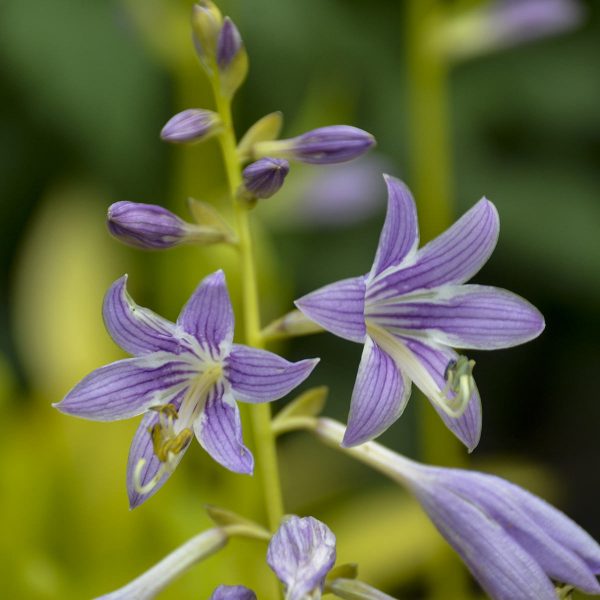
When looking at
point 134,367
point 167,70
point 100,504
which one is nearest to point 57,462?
point 100,504

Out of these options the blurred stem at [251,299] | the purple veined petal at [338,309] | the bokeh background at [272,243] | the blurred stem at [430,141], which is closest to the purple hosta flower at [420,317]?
the purple veined petal at [338,309]

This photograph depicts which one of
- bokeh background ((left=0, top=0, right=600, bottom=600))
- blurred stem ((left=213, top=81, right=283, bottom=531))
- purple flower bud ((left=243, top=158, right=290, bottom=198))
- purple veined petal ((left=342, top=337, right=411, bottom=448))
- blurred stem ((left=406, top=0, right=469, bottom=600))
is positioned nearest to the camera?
purple veined petal ((left=342, top=337, right=411, bottom=448))

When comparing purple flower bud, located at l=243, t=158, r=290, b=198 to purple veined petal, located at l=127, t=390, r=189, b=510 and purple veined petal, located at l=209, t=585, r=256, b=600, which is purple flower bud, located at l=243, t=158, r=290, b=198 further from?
purple veined petal, located at l=209, t=585, r=256, b=600

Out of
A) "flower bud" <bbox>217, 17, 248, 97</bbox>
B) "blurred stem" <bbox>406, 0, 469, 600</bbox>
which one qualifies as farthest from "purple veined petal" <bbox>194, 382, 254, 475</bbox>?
"blurred stem" <bbox>406, 0, 469, 600</bbox>

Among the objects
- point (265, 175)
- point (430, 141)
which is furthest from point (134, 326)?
point (430, 141)

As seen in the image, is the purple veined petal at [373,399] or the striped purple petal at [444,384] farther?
the striped purple petal at [444,384]

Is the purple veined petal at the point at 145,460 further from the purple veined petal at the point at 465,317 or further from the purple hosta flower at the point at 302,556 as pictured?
the purple veined petal at the point at 465,317
